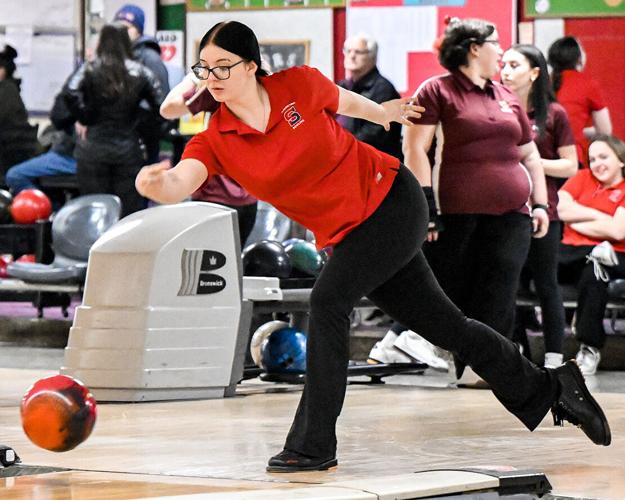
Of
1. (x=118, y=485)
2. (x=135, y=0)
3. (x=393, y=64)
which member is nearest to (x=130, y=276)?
(x=118, y=485)

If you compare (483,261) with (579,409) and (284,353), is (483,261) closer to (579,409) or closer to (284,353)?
(284,353)

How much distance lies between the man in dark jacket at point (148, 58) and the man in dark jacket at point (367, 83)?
49.3 inches

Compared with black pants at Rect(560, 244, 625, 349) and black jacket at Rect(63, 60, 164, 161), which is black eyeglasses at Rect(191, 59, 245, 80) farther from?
black jacket at Rect(63, 60, 164, 161)

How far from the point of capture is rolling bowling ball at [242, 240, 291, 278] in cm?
712

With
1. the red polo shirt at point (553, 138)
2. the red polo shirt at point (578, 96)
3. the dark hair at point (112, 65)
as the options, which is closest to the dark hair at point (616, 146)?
the red polo shirt at point (553, 138)

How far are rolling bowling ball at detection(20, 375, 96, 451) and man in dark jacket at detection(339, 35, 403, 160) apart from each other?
477cm

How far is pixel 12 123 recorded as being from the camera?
11211mm

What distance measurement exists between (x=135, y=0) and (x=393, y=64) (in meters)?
2.52

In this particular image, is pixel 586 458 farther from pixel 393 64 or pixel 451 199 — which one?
pixel 393 64

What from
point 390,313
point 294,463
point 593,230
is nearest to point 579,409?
point 390,313

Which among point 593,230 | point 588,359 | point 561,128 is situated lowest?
point 588,359

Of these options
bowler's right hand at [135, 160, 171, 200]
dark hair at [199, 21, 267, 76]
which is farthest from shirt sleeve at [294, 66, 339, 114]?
bowler's right hand at [135, 160, 171, 200]

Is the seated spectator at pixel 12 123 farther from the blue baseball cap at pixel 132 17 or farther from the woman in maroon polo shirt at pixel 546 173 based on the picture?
the woman in maroon polo shirt at pixel 546 173

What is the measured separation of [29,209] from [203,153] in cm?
570
